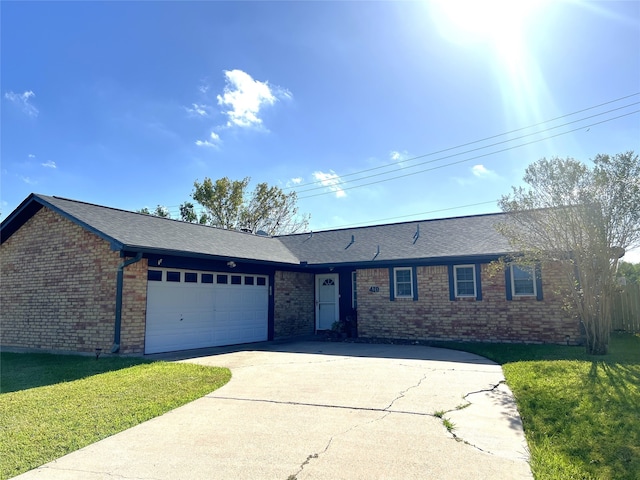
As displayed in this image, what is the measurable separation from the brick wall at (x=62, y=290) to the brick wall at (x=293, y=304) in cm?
551

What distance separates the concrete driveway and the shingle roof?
5370mm

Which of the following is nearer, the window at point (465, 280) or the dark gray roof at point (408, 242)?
the window at point (465, 280)

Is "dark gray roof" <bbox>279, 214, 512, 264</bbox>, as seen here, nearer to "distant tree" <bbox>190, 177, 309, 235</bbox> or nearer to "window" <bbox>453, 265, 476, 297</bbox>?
"window" <bbox>453, 265, 476, 297</bbox>

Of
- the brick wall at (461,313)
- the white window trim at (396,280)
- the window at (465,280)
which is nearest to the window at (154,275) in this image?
the brick wall at (461,313)

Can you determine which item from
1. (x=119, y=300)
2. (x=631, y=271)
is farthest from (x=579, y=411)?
(x=631, y=271)

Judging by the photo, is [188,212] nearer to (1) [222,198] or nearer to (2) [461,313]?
(1) [222,198]

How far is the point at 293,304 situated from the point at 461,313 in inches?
245

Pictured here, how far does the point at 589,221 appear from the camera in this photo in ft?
30.3

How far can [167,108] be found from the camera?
14352 mm

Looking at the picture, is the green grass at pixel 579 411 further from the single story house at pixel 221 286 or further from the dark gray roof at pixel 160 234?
the dark gray roof at pixel 160 234

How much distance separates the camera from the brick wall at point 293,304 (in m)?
15.3

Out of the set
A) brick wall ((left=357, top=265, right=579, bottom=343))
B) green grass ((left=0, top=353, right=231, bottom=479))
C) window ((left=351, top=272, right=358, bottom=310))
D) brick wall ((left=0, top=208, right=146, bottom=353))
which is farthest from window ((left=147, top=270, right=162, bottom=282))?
window ((left=351, top=272, right=358, bottom=310))

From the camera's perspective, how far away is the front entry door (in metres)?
16.6

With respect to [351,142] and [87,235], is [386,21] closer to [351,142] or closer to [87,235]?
[351,142]
